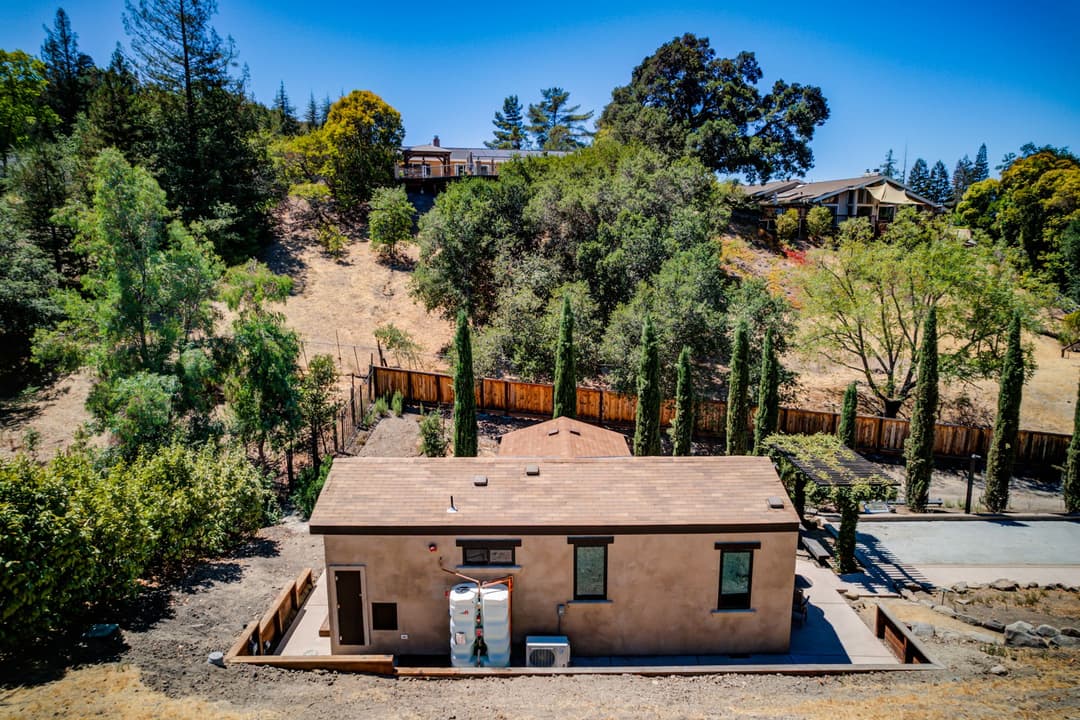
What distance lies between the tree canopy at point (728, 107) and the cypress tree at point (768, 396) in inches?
1020

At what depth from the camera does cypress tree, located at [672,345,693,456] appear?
1975 centimetres

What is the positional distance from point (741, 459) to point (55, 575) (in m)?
11.9

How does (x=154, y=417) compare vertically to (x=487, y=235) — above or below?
below

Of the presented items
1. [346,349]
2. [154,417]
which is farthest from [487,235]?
[154,417]

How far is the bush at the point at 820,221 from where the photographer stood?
40.6 meters

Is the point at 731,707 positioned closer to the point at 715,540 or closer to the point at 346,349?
the point at 715,540

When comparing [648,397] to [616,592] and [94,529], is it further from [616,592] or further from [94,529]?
[94,529]

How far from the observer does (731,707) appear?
8.59 m

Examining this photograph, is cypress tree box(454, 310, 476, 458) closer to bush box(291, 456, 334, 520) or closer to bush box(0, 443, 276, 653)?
bush box(291, 456, 334, 520)

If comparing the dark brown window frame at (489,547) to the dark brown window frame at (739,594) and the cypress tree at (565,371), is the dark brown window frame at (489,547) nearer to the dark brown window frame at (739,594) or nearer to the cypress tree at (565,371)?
the dark brown window frame at (739,594)

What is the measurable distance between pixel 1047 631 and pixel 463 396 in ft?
49.9

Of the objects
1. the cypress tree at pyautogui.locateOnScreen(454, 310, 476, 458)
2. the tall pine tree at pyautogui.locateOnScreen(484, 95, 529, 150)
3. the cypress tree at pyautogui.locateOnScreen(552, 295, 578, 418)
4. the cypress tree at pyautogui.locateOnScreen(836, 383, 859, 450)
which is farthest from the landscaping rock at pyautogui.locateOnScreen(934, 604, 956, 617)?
the tall pine tree at pyautogui.locateOnScreen(484, 95, 529, 150)

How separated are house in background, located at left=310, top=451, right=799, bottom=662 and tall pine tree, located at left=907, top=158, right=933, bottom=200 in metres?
92.8

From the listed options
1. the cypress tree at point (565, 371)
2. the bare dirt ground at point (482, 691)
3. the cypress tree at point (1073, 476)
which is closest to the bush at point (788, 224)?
the cypress tree at point (1073, 476)
